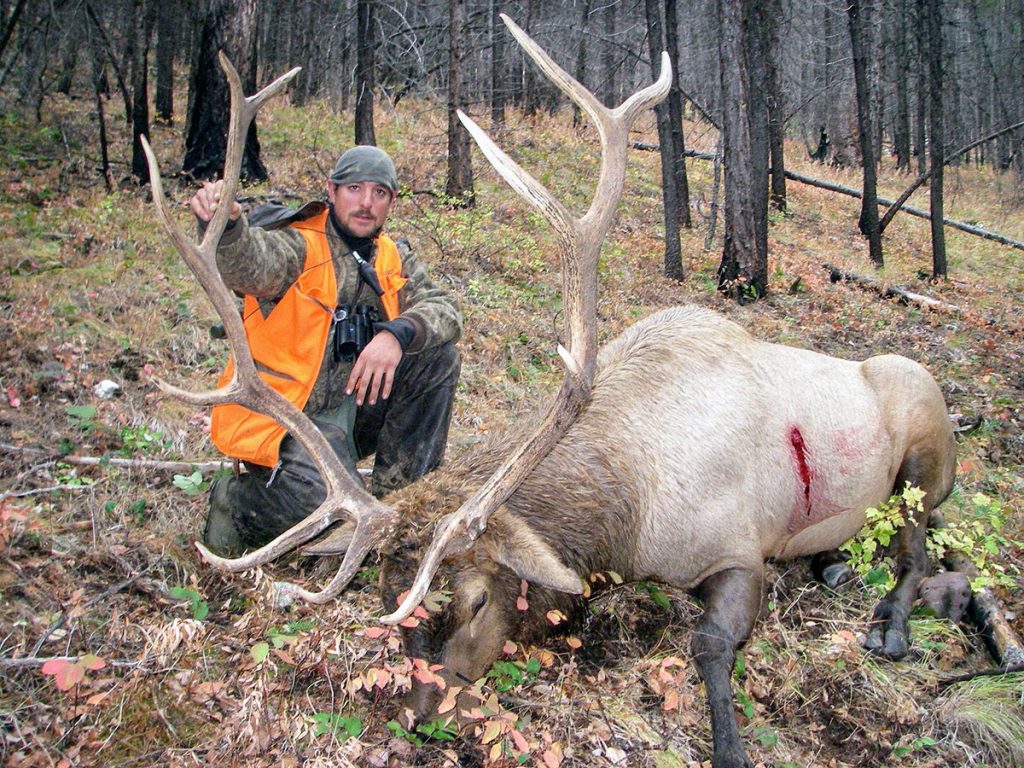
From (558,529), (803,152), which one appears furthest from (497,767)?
(803,152)

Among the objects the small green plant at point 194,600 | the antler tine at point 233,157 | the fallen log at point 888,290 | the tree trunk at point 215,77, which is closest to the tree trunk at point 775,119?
the fallen log at point 888,290

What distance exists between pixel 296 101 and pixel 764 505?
16.8 meters

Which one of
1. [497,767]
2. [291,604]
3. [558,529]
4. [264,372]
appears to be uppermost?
[264,372]

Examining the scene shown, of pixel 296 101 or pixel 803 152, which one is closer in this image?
pixel 296 101

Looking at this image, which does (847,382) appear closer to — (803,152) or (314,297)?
(314,297)

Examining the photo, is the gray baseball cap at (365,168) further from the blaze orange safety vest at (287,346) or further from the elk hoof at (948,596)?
the elk hoof at (948,596)

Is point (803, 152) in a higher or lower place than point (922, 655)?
higher

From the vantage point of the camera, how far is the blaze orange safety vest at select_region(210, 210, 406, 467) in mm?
4336

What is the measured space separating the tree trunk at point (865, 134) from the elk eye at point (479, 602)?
14033 millimetres

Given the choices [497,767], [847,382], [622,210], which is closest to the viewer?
[497,767]

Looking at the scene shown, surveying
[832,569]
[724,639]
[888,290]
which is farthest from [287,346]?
[888,290]

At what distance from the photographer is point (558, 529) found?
392 centimetres

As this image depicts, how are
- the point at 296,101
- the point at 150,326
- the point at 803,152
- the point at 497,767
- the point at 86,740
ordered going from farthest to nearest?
1. the point at 803,152
2. the point at 296,101
3. the point at 150,326
4. the point at 497,767
5. the point at 86,740

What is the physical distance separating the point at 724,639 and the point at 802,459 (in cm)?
130
